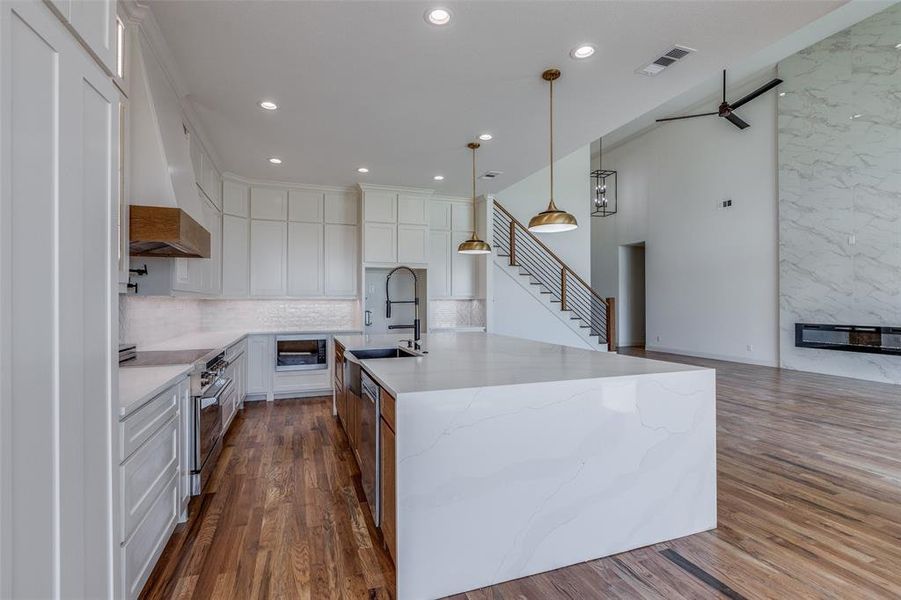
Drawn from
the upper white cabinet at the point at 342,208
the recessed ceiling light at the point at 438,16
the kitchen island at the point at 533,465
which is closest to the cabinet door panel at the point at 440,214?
the upper white cabinet at the point at 342,208

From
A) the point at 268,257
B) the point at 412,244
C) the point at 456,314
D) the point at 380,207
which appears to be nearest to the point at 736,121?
the point at 456,314

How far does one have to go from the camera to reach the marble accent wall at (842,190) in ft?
19.6

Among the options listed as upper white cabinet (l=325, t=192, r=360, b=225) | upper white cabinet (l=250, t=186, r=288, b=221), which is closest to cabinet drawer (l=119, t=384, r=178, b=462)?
upper white cabinet (l=250, t=186, r=288, b=221)

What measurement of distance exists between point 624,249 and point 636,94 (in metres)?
8.28

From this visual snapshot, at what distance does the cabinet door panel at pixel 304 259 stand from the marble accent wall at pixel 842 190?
7.51 meters

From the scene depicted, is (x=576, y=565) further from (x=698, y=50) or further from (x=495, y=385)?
(x=698, y=50)

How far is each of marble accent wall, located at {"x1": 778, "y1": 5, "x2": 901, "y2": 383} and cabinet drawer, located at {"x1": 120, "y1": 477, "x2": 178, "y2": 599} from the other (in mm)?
8434

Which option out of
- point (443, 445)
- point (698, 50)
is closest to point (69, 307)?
point (443, 445)

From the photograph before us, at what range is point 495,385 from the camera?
191cm

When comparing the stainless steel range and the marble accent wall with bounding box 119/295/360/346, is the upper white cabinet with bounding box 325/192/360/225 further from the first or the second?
the stainless steel range

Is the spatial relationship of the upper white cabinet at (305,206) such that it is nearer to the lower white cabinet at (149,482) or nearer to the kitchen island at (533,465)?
the lower white cabinet at (149,482)

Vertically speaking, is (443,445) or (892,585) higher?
(443,445)

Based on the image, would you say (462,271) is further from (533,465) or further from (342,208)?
(533,465)

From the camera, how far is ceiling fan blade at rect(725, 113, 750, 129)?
7.41 meters
